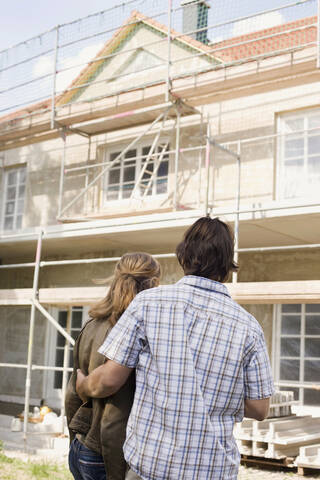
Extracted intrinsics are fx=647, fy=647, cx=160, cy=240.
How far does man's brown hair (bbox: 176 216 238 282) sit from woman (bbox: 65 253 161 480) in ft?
1.59

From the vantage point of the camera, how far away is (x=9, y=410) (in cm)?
1221

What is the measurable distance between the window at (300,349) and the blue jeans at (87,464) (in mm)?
7387

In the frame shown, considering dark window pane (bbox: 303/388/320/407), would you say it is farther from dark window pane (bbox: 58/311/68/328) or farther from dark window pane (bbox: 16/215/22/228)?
dark window pane (bbox: 16/215/22/228)

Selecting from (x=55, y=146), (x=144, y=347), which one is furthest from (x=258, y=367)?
(x=55, y=146)

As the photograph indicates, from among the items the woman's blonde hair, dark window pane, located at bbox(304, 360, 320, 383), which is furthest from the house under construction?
the woman's blonde hair

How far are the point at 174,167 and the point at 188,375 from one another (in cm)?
933

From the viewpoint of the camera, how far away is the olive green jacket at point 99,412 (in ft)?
→ 7.79

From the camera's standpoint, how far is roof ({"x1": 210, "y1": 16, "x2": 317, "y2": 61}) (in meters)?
9.67

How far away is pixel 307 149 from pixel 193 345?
323 inches

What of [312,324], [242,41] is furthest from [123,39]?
[312,324]

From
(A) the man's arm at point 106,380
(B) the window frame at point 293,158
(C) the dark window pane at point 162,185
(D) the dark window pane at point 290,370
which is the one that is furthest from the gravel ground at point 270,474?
(C) the dark window pane at point 162,185

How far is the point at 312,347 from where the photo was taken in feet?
31.8

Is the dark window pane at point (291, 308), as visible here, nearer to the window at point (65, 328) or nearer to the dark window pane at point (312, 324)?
the dark window pane at point (312, 324)

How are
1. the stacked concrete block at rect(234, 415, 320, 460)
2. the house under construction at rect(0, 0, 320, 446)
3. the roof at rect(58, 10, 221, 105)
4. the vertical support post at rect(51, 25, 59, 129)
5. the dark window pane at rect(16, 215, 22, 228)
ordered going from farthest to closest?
the dark window pane at rect(16, 215, 22, 228), the vertical support post at rect(51, 25, 59, 129), the roof at rect(58, 10, 221, 105), the house under construction at rect(0, 0, 320, 446), the stacked concrete block at rect(234, 415, 320, 460)
